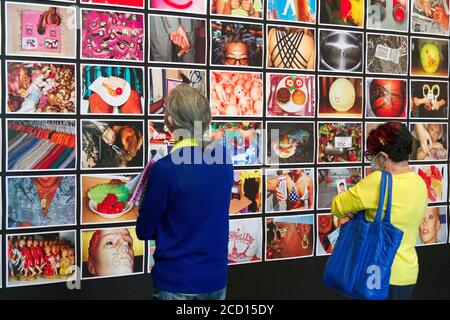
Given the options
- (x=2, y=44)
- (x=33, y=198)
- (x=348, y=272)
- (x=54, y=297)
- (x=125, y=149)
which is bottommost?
(x=54, y=297)

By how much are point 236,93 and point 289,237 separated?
34.7 inches

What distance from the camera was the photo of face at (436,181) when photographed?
3.47m

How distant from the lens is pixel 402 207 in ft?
6.79

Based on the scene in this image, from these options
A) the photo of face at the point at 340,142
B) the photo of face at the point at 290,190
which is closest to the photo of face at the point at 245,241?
the photo of face at the point at 290,190

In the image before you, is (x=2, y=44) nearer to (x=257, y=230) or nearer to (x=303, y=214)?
(x=257, y=230)

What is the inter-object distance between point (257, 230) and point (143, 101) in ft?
3.12

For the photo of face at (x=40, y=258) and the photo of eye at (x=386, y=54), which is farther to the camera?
the photo of eye at (x=386, y=54)

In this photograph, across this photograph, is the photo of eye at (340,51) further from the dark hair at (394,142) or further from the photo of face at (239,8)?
the dark hair at (394,142)

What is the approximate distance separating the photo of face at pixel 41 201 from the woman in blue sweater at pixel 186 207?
32.3 inches

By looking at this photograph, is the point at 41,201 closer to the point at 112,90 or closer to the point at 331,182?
the point at 112,90

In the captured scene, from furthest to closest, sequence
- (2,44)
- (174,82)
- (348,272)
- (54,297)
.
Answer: (174,82)
(54,297)
(2,44)
(348,272)

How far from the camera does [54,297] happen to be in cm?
250

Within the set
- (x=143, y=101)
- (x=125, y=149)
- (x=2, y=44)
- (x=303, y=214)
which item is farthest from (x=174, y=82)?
(x=303, y=214)

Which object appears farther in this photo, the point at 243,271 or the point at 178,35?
the point at 243,271
